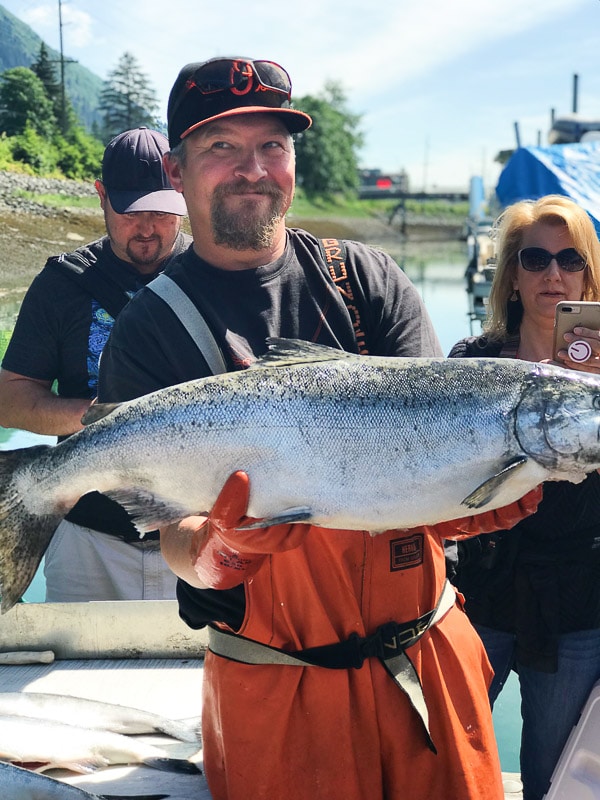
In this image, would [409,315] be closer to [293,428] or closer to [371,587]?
[293,428]

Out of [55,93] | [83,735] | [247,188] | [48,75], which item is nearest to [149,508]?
[247,188]

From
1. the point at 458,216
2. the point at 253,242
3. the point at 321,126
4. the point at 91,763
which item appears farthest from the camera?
the point at 458,216

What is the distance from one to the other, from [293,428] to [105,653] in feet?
9.11

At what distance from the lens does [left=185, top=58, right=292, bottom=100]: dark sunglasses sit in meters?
2.71

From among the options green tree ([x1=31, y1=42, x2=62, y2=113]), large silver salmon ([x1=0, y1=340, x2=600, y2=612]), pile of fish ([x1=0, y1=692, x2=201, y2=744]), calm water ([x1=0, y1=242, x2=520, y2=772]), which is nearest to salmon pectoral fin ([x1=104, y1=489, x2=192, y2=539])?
large silver salmon ([x1=0, y1=340, x2=600, y2=612])

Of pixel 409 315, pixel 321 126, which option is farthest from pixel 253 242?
pixel 321 126

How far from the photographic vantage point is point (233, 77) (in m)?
2.71

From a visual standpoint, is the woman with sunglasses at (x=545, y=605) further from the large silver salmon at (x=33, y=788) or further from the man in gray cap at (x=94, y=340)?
the man in gray cap at (x=94, y=340)

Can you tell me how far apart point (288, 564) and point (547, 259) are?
2.23 m

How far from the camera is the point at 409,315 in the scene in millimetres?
2797

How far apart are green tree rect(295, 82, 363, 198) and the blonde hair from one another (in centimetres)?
7563

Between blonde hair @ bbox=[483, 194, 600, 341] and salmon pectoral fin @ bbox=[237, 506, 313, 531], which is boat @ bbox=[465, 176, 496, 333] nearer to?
blonde hair @ bbox=[483, 194, 600, 341]

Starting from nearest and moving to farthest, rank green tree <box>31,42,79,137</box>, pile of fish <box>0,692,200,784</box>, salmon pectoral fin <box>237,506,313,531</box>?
salmon pectoral fin <box>237,506,313,531</box>
pile of fish <box>0,692,200,784</box>
green tree <box>31,42,79,137</box>

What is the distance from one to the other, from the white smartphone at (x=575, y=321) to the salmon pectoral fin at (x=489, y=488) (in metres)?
0.97
